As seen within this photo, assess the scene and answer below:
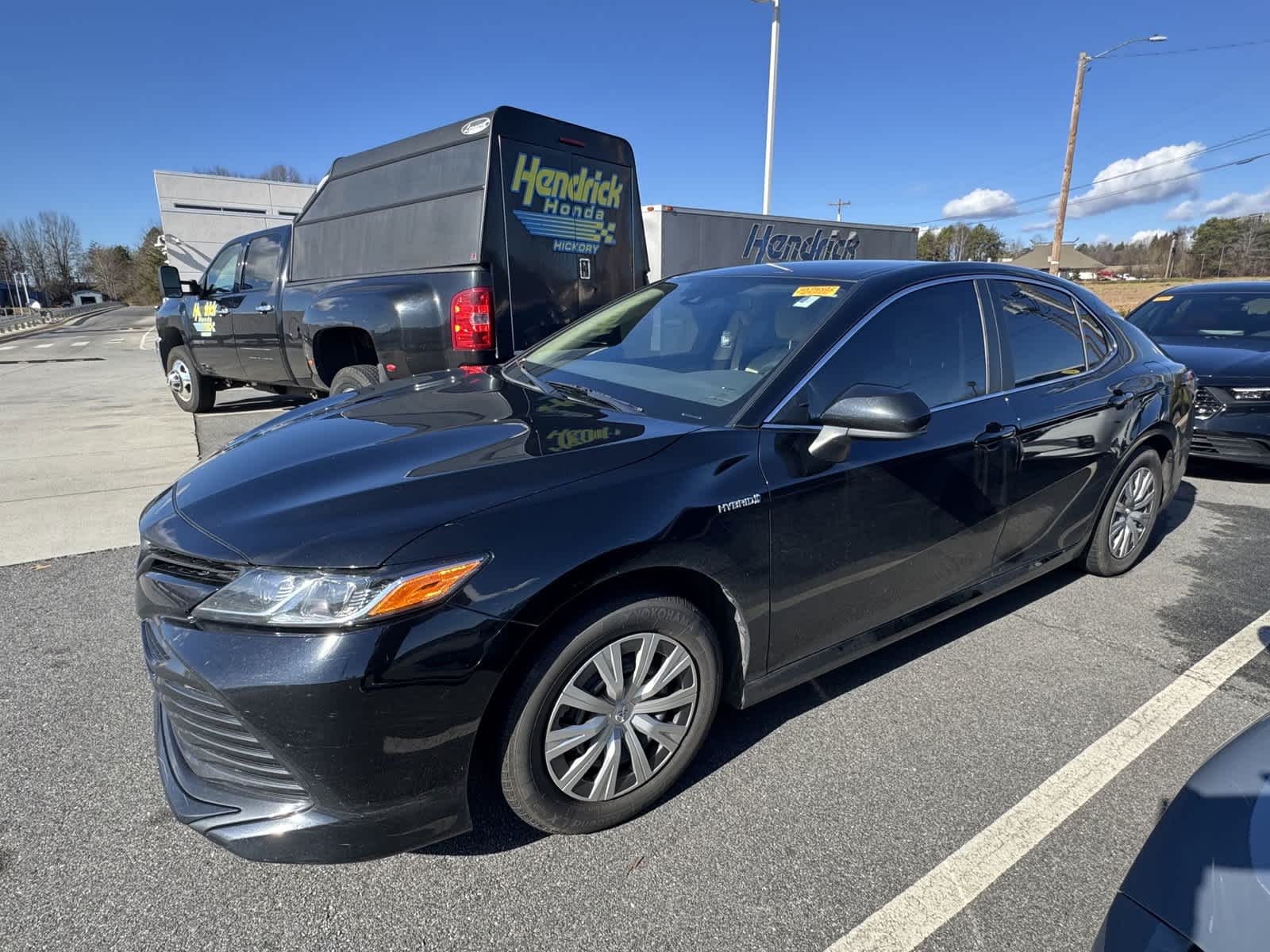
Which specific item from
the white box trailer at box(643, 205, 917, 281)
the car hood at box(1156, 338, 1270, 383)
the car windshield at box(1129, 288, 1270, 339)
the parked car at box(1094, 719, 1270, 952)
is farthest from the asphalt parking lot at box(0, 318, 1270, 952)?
the white box trailer at box(643, 205, 917, 281)

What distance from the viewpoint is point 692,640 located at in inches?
84.7

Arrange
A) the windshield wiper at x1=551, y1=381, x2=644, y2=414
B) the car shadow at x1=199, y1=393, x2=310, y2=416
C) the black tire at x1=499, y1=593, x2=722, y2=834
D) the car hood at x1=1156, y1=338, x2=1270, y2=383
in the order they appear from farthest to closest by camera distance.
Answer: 1. the car shadow at x1=199, y1=393, x2=310, y2=416
2. the car hood at x1=1156, y1=338, x2=1270, y2=383
3. the windshield wiper at x1=551, y1=381, x2=644, y2=414
4. the black tire at x1=499, y1=593, x2=722, y2=834

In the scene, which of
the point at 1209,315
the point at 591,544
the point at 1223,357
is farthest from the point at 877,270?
the point at 1209,315

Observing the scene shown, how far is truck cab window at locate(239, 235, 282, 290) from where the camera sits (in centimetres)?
741

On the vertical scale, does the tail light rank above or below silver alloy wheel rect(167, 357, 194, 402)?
above

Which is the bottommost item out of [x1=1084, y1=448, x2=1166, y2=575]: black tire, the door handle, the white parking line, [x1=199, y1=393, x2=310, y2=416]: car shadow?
the white parking line

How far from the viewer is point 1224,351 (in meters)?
6.21

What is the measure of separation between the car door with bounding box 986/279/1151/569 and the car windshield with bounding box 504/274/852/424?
3.25 feet

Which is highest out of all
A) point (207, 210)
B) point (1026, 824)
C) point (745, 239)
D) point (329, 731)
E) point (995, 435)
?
point (207, 210)

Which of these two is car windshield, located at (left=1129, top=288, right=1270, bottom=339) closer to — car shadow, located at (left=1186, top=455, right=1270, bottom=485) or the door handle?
car shadow, located at (left=1186, top=455, right=1270, bottom=485)

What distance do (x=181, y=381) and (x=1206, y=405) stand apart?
10927 millimetres

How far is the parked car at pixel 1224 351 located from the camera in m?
5.61

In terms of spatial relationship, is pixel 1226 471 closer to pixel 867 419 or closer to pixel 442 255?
pixel 867 419

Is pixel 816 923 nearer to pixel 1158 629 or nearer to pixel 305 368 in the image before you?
pixel 1158 629
